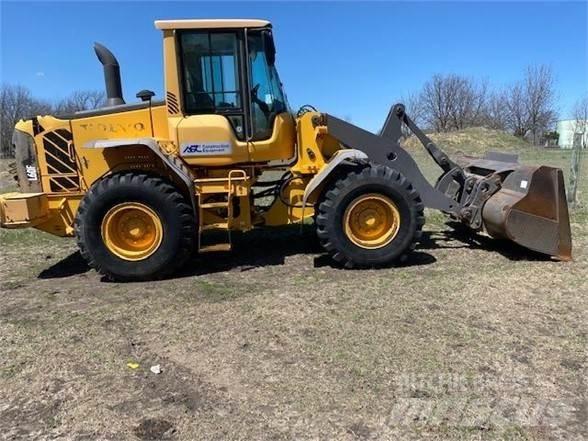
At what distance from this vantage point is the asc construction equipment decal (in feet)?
20.4

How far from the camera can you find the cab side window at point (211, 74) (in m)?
6.19

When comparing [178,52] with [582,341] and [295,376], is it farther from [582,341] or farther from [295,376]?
[582,341]

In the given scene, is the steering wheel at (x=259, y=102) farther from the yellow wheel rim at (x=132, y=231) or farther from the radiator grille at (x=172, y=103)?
the yellow wheel rim at (x=132, y=231)

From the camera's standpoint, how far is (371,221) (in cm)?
642

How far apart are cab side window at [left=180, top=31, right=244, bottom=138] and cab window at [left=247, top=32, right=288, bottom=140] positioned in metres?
0.17

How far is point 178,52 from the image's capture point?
615cm

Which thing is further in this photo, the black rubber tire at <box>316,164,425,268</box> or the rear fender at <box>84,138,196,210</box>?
the black rubber tire at <box>316,164,425,268</box>

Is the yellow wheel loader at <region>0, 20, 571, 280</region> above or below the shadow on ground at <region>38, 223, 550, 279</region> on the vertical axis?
above

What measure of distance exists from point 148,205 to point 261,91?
1837mm

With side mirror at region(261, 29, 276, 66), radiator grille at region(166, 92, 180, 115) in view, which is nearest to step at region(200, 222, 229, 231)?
radiator grille at region(166, 92, 180, 115)

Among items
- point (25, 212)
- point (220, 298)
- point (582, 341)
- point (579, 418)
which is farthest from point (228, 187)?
point (579, 418)

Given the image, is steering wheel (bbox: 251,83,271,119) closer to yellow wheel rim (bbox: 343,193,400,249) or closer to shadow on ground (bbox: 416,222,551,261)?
yellow wheel rim (bbox: 343,193,400,249)

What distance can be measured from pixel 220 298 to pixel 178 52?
279 centimetres

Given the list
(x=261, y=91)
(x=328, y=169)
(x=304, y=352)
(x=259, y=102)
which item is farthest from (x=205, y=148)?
(x=304, y=352)
